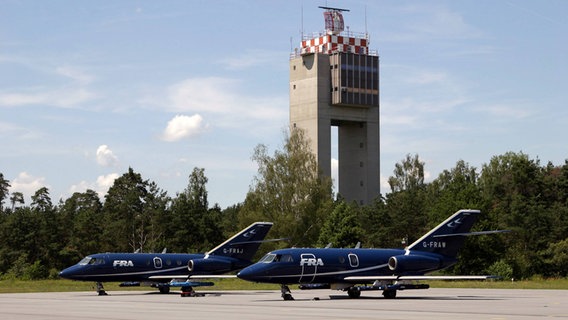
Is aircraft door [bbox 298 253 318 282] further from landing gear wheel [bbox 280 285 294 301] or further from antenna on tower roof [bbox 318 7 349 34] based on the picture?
antenna on tower roof [bbox 318 7 349 34]

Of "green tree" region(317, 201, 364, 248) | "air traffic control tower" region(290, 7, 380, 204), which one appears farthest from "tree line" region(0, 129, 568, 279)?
"air traffic control tower" region(290, 7, 380, 204)

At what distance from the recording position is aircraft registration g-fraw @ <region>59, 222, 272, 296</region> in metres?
53.3

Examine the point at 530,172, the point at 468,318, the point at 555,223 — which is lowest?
the point at 468,318

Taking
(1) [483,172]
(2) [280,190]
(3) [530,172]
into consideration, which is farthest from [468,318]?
(1) [483,172]

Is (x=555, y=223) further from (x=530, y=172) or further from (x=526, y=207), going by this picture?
(x=530, y=172)

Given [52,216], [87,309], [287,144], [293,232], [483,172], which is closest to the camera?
[87,309]

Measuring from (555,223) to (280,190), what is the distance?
30157mm

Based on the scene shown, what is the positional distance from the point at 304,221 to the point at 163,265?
47.5 metres

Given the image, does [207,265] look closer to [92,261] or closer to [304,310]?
[92,261]

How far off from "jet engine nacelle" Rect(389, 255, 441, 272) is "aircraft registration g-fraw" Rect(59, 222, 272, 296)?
39.0ft

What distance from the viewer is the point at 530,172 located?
11006 centimetres

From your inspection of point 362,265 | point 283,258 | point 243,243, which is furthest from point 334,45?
point 283,258

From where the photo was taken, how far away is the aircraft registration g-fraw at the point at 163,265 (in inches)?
2098

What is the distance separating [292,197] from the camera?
10431 centimetres
